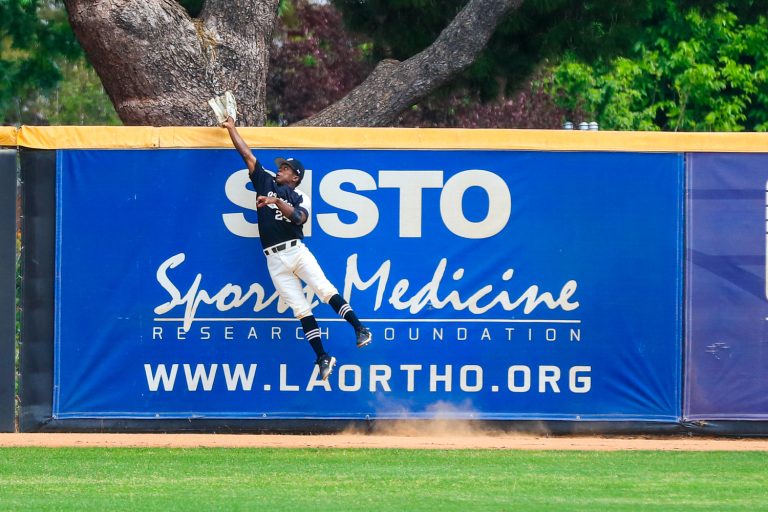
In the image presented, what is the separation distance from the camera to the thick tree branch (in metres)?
12.2

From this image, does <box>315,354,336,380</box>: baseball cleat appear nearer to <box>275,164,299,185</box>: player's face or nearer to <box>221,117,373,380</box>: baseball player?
<box>221,117,373,380</box>: baseball player

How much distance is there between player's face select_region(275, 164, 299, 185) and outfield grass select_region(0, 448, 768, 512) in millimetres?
1949

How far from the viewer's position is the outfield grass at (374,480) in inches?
258

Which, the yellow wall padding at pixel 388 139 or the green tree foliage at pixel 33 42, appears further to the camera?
the green tree foliage at pixel 33 42

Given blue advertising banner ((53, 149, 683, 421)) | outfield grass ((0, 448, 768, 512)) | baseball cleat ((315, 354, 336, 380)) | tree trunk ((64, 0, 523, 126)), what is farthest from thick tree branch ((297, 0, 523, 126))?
outfield grass ((0, 448, 768, 512))

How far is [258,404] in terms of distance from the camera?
936 cm

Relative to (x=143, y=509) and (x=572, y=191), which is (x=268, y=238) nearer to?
(x=572, y=191)

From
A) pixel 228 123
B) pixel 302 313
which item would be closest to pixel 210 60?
pixel 228 123

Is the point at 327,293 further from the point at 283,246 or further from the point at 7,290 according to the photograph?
the point at 7,290

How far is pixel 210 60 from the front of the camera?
1161cm

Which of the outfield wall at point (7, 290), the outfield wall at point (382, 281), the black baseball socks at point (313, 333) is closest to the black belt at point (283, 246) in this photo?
the outfield wall at point (382, 281)

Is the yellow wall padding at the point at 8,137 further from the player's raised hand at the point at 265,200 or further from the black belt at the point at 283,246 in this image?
the black belt at the point at 283,246

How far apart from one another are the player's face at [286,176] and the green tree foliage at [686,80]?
19059 mm

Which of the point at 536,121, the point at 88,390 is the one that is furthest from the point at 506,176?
the point at 536,121
